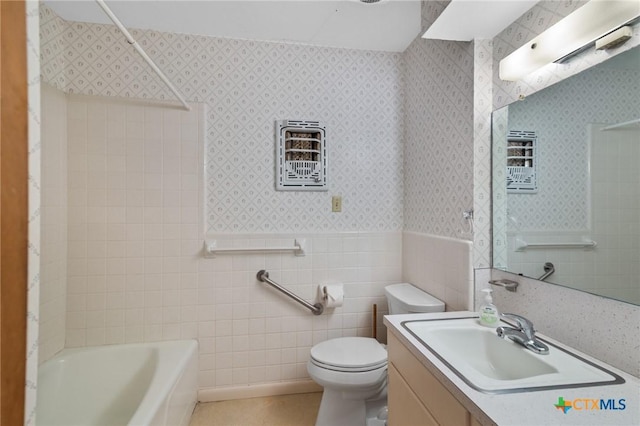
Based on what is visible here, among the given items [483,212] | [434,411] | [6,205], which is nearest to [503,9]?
[483,212]

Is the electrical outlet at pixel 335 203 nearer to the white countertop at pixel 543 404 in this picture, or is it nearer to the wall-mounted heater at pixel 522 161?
the wall-mounted heater at pixel 522 161

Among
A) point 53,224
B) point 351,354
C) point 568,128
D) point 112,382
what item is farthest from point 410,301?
point 53,224

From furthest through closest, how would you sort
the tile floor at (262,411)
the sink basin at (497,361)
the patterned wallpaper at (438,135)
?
the tile floor at (262,411)
the patterned wallpaper at (438,135)
the sink basin at (497,361)

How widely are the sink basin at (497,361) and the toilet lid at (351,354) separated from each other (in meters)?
0.48

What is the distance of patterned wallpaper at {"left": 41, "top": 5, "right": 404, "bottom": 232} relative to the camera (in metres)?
1.92

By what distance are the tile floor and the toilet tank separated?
83 centimetres

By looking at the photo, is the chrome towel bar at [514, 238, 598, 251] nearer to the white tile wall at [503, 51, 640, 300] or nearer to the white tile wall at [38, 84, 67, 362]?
the white tile wall at [503, 51, 640, 300]

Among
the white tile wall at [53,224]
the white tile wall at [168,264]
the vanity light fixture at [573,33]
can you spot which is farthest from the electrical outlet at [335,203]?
the white tile wall at [53,224]

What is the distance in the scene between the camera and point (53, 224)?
176 centimetres

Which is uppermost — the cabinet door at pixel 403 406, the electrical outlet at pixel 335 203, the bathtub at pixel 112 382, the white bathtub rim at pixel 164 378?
the electrical outlet at pixel 335 203

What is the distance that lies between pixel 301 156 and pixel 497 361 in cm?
158

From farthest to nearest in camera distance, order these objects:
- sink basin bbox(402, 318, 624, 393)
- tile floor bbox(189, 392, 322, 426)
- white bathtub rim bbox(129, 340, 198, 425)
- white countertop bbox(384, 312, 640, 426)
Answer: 1. tile floor bbox(189, 392, 322, 426)
2. white bathtub rim bbox(129, 340, 198, 425)
3. sink basin bbox(402, 318, 624, 393)
4. white countertop bbox(384, 312, 640, 426)

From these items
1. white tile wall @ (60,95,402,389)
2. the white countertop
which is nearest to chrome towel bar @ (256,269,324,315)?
white tile wall @ (60,95,402,389)

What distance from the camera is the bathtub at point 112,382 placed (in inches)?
63.5
